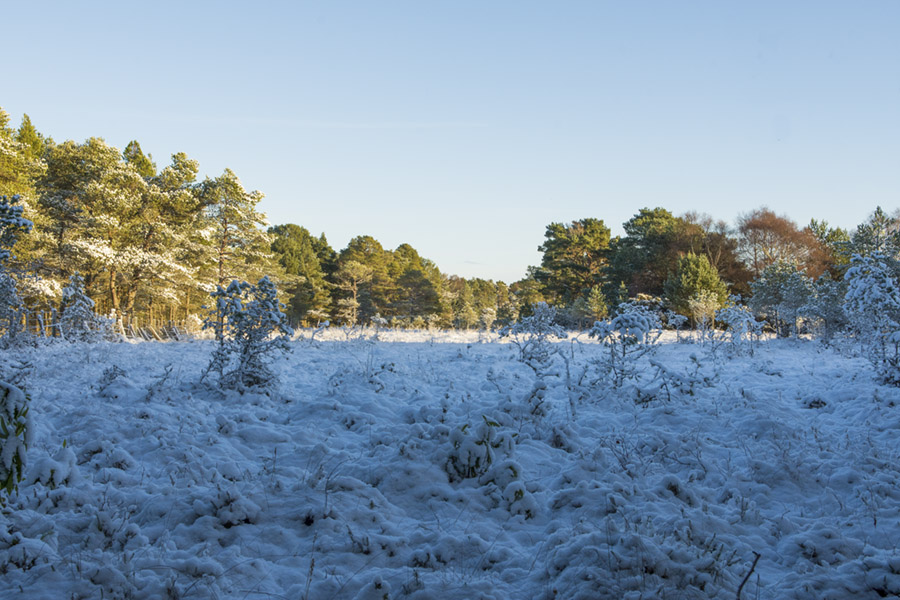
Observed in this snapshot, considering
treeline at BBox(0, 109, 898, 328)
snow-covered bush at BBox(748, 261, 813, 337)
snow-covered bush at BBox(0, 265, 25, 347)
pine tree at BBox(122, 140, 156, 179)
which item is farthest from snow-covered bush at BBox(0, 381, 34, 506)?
pine tree at BBox(122, 140, 156, 179)

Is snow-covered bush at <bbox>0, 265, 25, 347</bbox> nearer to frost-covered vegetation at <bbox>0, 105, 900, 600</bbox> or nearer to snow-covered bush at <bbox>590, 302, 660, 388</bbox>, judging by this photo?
frost-covered vegetation at <bbox>0, 105, 900, 600</bbox>

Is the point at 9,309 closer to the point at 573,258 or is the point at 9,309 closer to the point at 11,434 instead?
the point at 11,434

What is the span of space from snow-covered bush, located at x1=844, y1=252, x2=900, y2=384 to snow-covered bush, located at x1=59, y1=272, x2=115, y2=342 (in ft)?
45.2

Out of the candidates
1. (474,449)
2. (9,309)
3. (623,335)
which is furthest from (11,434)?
(9,309)

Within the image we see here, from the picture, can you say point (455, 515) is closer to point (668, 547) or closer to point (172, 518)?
point (668, 547)

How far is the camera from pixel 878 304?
7305mm

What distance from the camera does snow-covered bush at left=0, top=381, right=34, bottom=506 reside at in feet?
7.28

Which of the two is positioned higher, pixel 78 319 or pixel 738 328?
pixel 738 328

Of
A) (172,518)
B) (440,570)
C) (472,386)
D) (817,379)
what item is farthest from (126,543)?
(817,379)

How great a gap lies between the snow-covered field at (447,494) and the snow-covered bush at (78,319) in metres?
4.36

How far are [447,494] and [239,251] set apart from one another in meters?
23.6

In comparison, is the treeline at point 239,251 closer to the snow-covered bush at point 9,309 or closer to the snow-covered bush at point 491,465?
the snow-covered bush at point 9,309

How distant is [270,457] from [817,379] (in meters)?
8.32

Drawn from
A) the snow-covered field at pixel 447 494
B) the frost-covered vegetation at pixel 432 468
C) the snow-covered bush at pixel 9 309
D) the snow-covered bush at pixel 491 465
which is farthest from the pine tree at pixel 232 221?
the snow-covered bush at pixel 491 465
